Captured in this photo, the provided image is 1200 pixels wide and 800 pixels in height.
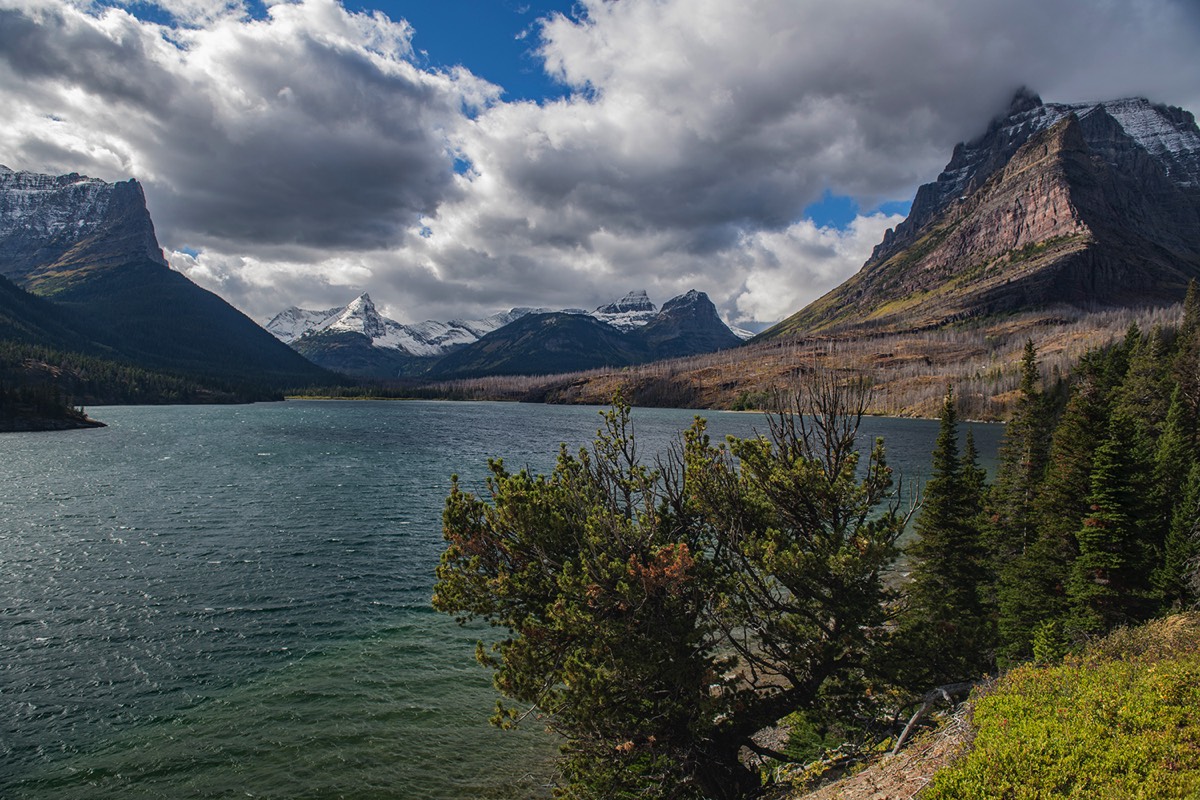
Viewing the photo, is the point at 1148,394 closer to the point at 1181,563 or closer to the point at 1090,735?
the point at 1181,563

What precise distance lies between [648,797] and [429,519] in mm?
49603

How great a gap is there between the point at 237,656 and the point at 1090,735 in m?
37.5

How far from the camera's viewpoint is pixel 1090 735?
12727 mm

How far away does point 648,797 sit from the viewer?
18.3 metres

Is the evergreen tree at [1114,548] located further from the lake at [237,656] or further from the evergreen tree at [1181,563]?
the lake at [237,656]

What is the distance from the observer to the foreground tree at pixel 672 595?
1714cm

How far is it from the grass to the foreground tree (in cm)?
427

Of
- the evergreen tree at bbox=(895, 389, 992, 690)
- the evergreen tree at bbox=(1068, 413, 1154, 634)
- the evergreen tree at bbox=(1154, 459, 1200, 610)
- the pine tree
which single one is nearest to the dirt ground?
the evergreen tree at bbox=(1068, 413, 1154, 634)

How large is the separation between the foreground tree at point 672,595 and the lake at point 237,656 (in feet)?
27.9

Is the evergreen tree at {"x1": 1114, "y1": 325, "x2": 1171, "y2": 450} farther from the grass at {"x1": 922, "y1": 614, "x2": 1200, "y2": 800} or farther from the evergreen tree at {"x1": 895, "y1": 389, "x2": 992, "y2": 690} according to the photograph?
the grass at {"x1": 922, "y1": 614, "x2": 1200, "y2": 800}

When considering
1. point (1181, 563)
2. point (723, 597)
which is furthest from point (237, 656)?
point (1181, 563)

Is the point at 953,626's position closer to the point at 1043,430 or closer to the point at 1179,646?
the point at 1179,646

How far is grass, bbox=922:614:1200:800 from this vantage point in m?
11.5

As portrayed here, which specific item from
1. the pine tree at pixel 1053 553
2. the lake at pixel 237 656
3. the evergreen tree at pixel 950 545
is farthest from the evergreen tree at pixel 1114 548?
the lake at pixel 237 656
